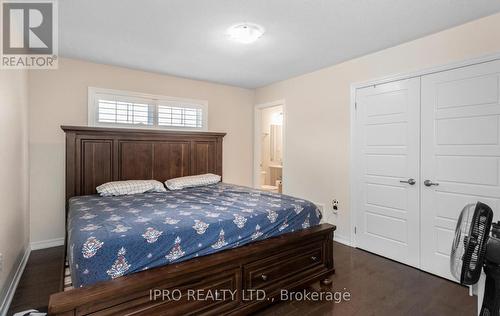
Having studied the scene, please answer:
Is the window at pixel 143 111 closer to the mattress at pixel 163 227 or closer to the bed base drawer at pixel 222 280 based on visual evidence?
the mattress at pixel 163 227

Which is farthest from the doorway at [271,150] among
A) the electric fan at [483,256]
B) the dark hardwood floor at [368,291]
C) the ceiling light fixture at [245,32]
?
the electric fan at [483,256]

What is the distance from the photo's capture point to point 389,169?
3012 millimetres

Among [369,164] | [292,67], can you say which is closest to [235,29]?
[292,67]

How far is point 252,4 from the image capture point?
2.12 metres

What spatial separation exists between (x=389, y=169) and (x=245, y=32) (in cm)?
219

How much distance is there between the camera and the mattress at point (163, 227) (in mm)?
1502

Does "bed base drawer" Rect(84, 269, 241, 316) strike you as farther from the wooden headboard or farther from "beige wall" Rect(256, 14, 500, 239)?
the wooden headboard

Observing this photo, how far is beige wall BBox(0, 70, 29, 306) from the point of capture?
1.97 meters

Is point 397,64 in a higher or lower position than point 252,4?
lower

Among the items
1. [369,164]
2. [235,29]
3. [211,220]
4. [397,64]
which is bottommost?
[211,220]

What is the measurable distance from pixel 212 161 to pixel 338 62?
7.91 feet

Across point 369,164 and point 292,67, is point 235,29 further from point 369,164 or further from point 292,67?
point 369,164

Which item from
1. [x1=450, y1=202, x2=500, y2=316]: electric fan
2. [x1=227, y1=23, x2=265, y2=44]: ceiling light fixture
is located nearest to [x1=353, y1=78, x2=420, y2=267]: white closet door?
[x1=227, y1=23, x2=265, y2=44]: ceiling light fixture

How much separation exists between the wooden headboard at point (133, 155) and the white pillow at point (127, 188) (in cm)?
33
